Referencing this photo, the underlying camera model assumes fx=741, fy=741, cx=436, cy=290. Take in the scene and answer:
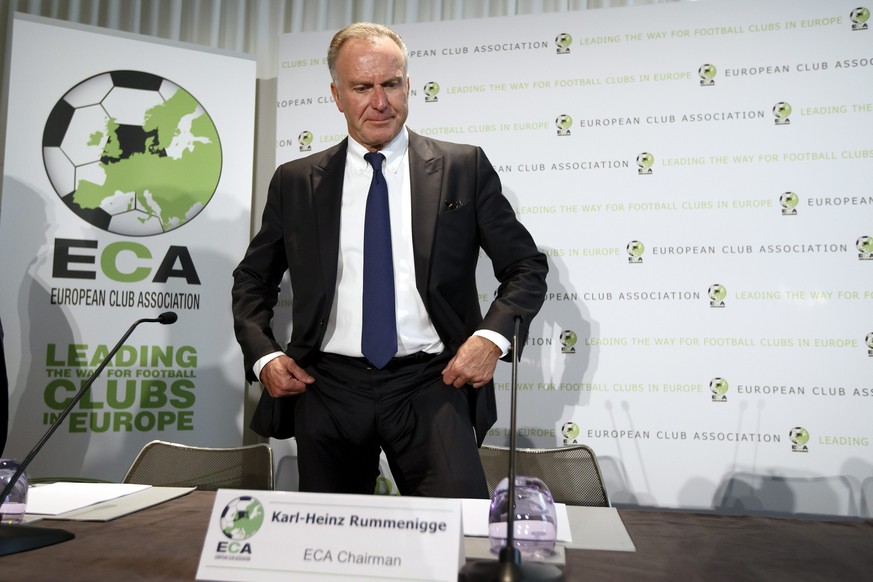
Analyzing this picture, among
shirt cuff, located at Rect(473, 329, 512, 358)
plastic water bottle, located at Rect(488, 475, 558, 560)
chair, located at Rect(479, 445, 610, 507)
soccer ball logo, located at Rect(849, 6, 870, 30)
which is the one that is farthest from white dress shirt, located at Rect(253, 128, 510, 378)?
soccer ball logo, located at Rect(849, 6, 870, 30)

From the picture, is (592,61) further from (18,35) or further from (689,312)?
(18,35)

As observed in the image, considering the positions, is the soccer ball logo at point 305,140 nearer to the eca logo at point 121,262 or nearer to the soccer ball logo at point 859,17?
the eca logo at point 121,262

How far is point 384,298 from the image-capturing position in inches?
72.8

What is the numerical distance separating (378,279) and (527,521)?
0.85 m

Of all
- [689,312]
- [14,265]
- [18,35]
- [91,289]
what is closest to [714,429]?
[689,312]

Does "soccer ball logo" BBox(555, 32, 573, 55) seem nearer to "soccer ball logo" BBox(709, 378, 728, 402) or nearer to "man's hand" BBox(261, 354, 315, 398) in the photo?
"soccer ball logo" BBox(709, 378, 728, 402)

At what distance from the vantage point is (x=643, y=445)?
3.21 meters

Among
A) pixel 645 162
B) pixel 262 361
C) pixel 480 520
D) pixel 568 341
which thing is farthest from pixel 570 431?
pixel 480 520

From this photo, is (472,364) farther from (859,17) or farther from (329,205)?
(859,17)

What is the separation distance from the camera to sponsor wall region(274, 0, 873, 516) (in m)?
3.09

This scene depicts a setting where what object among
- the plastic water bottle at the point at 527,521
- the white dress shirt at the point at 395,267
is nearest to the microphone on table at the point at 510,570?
the plastic water bottle at the point at 527,521

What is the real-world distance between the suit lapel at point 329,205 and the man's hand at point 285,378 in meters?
0.19

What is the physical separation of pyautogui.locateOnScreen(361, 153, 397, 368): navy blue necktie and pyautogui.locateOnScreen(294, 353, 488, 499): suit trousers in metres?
0.05

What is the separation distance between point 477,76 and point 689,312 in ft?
4.86
